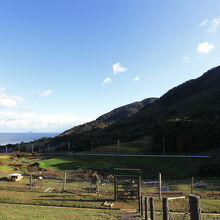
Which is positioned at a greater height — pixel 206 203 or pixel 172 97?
pixel 172 97

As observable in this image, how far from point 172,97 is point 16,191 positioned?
166 meters

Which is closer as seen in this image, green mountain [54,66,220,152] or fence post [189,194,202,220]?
fence post [189,194,202,220]

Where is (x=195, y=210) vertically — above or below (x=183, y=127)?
below

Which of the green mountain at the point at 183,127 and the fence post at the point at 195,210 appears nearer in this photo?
the fence post at the point at 195,210

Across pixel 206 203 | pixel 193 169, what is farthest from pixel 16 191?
pixel 193 169

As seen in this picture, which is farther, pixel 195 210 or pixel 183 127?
pixel 183 127

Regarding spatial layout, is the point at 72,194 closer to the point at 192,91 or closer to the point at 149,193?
the point at 149,193

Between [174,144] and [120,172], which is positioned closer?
[120,172]

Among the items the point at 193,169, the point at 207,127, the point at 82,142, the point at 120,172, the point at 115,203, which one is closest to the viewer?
the point at 115,203

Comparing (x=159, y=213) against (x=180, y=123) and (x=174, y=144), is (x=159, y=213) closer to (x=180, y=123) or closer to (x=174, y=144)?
(x=174, y=144)

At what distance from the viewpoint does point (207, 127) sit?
70000 millimetres

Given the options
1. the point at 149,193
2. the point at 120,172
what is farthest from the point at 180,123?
the point at 149,193

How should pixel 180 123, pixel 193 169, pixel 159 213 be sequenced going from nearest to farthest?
pixel 159 213, pixel 193 169, pixel 180 123

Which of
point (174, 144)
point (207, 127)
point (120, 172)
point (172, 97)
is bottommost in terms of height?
point (120, 172)
